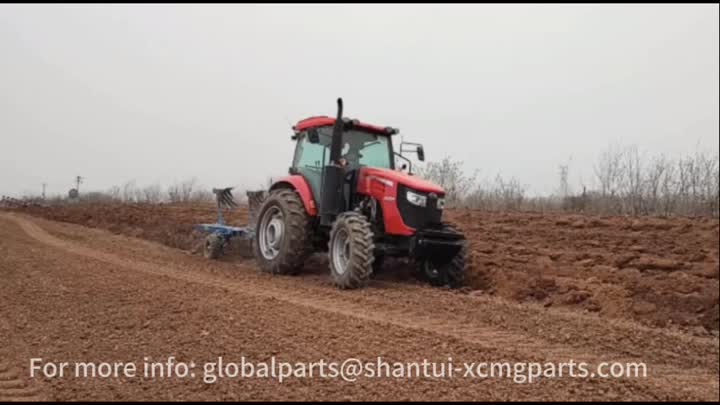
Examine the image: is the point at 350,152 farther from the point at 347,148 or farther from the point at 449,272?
the point at 449,272

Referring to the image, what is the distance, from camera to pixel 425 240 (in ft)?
27.6

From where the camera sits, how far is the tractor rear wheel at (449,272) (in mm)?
8930

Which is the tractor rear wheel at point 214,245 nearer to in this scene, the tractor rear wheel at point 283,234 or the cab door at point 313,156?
the tractor rear wheel at point 283,234

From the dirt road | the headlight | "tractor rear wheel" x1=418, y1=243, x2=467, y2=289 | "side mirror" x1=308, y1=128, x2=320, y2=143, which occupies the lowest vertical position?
the dirt road

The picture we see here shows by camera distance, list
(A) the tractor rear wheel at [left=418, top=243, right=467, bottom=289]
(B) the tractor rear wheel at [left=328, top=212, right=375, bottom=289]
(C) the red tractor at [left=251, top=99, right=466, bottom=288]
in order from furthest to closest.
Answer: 1. (A) the tractor rear wheel at [left=418, top=243, right=467, bottom=289]
2. (C) the red tractor at [left=251, top=99, right=466, bottom=288]
3. (B) the tractor rear wheel at [left=328, top=212, right=375, bottom=289]

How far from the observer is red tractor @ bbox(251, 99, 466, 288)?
27.8ft

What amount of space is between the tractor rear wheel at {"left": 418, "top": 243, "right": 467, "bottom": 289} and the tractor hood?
946 millimetres

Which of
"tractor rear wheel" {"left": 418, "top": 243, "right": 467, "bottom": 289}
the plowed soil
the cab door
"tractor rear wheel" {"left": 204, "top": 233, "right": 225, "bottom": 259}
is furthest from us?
"tractor rear wheel" {"left": 204, "top": 233, "right": 225, "bottom": 259}

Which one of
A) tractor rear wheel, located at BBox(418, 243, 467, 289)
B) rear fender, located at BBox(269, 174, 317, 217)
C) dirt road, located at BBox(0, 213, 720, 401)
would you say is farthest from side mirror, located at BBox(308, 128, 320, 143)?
tractor rear wheel, located at BBox(418, 243, 467, 289)

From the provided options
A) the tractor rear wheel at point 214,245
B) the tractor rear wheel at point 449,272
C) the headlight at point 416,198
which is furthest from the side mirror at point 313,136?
the tractor rear wheel at point 214,245

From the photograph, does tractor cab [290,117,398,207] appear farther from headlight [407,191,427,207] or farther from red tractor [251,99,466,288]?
headlight [407,191,427,207]

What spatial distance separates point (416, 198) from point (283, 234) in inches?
90.1

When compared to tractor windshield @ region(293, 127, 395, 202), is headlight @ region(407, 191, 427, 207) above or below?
below

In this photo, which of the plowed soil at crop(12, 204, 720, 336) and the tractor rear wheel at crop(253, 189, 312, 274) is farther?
the tractor rear wheel at crop(253, 189, 312, 274)
